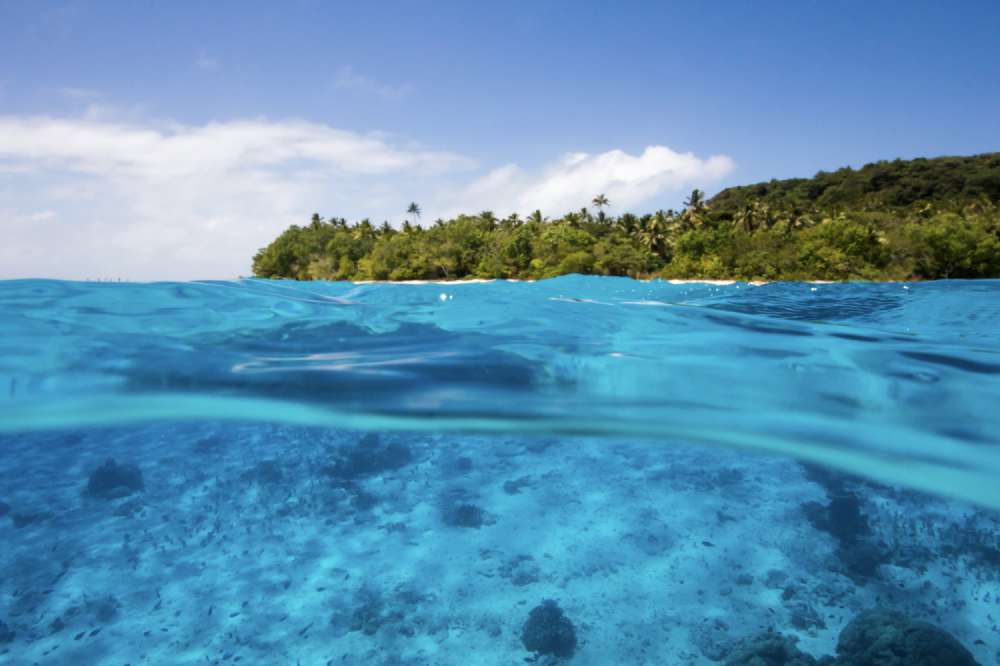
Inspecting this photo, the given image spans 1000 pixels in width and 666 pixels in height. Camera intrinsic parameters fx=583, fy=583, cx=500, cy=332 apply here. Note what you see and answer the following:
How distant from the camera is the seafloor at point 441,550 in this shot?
222 inches

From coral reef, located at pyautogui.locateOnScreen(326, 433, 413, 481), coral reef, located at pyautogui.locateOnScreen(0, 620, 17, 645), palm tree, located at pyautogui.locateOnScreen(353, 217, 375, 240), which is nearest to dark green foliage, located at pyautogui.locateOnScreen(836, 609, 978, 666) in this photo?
coral reef, located at pyautogui.locateOnScreen(326, 433, 413, 481)

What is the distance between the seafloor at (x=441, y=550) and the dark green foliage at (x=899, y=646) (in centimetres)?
49

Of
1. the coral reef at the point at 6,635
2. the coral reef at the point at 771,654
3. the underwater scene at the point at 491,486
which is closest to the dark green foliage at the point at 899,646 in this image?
the underwater scene at the point at 491,486

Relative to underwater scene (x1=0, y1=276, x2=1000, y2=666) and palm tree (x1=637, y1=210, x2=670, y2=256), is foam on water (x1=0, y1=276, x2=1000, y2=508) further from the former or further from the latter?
palm tree (x1=637, y1=210, x2=670, y2=256)

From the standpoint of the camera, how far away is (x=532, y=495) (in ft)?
26.8

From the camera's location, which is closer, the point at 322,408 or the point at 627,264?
the point at 322,408

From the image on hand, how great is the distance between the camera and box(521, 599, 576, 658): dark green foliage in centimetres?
548

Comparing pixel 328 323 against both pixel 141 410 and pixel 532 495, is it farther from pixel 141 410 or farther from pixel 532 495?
pixel 532 495

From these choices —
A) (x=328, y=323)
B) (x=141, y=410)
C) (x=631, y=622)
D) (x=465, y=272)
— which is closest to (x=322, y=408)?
(x=328, y=323)

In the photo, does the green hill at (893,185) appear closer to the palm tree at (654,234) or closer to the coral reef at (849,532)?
the palm tree at (654,234)

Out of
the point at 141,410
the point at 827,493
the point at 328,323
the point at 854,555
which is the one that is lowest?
the point at 854,555

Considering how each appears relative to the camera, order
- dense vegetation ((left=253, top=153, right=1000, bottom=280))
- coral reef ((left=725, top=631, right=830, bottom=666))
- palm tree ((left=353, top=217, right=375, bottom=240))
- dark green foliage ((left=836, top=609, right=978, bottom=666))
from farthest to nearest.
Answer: palm tree ((left=353, top=217, right=375, bottom=240)) → dense vegetation ((left=253, top=153, right=1000, bottom=280)) → coral reef ((left=725, top=631, right=830, bottom=666)) → dark green foliage ((left=836, top=609, right=978, bottom=666))

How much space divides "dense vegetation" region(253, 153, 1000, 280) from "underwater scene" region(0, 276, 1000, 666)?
4591 cm

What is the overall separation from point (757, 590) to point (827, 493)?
7.97 ft
